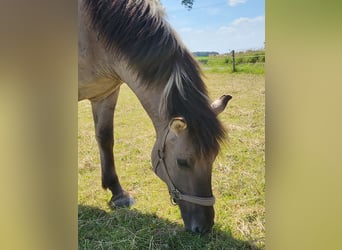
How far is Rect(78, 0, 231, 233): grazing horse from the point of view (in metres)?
1.29

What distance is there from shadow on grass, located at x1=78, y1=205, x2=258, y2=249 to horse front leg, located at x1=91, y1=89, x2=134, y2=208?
5cm

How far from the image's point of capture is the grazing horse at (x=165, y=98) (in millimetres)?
1287

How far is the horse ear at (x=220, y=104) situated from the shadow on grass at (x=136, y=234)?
391 millimetres

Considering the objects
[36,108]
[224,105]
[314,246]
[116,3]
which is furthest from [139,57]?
[314,246]

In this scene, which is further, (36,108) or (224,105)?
(36,108)

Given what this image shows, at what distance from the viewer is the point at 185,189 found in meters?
1.33

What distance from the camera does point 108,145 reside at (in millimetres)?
1427

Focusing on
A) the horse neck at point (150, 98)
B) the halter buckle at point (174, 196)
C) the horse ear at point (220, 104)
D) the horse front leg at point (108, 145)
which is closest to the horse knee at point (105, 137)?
the horse front leg at point (108, 145)

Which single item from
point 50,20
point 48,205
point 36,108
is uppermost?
point 50,20

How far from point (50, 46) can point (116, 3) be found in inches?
12.2

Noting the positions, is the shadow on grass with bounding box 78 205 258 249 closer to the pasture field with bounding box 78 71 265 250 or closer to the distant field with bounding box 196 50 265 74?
the pasture field with bounding box 78 71 265 250

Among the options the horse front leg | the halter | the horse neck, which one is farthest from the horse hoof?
the horse neck

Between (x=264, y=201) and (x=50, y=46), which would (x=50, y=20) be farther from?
(x=264, y=201)

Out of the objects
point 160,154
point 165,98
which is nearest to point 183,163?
point 160,154
